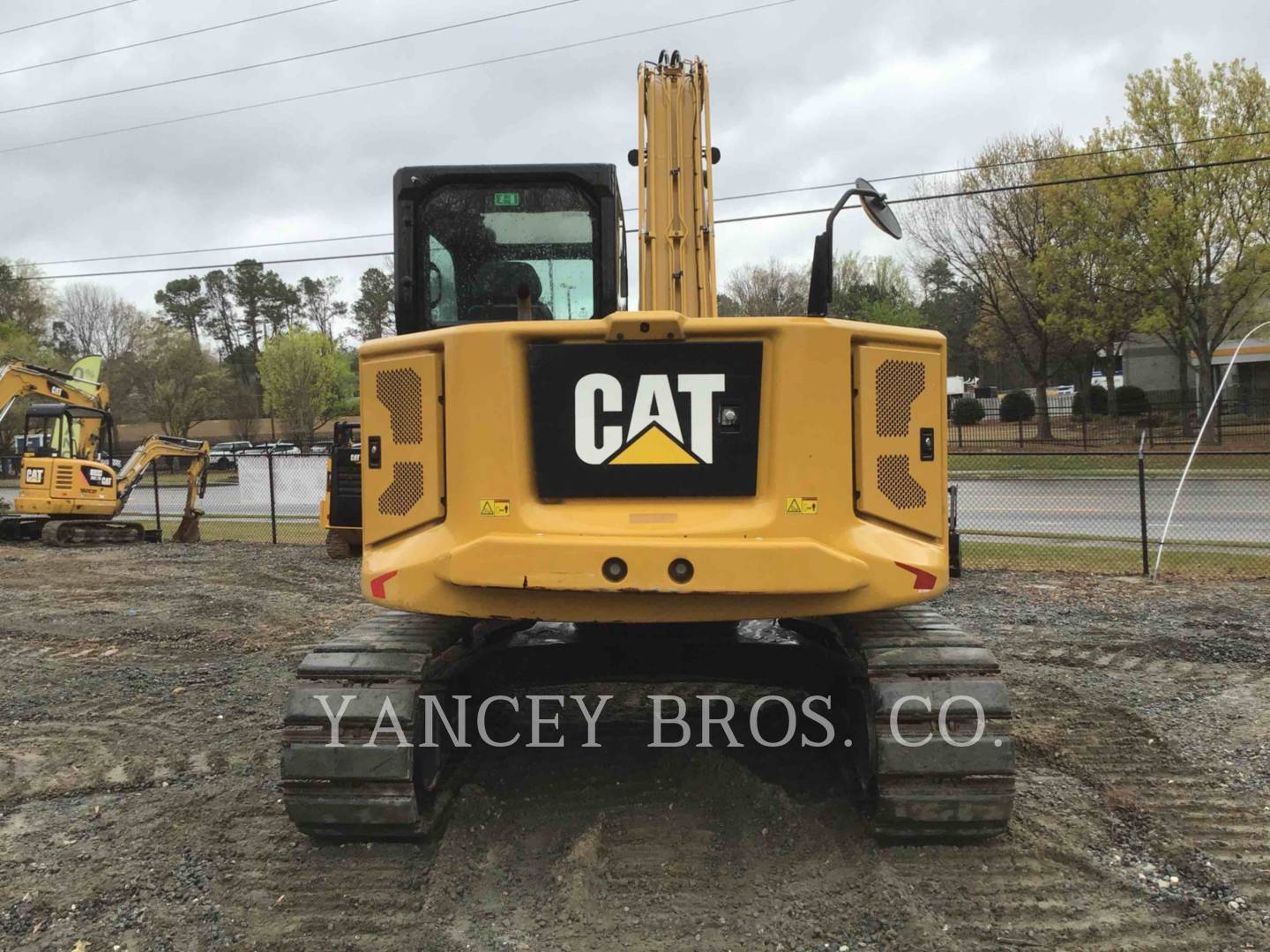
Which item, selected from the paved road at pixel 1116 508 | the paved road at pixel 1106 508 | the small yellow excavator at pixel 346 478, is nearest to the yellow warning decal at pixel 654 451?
the small yellow excavator at pixel 346 478

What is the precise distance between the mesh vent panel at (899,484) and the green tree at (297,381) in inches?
1947

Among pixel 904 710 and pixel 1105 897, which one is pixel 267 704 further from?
pixel 1105 897

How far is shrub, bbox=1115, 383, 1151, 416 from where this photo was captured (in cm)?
3354

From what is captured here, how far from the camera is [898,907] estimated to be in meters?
3.29

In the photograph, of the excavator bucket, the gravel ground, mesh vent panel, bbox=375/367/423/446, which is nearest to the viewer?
the gravel ground

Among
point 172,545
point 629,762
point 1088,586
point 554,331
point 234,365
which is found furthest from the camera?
point 234,365

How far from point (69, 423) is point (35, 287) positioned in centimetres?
4786

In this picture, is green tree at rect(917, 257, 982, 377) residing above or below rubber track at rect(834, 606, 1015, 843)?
above

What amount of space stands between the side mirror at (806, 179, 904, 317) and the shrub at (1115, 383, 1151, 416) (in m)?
→ 33.4

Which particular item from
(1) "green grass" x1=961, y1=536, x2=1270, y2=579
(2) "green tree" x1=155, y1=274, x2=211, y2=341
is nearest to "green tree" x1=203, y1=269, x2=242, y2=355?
(2) "green tree" x1=155, y1=274, x2=211, y2=341

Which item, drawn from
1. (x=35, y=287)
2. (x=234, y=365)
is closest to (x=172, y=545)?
(x=35, y=287)

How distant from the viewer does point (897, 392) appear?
11.9 feet

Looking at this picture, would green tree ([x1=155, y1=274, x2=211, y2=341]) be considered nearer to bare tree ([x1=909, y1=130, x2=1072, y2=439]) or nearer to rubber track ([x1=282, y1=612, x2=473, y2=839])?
bare tree ([x1=909, y1=130, x2=1072, y2=439])

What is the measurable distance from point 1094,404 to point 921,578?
39.7m
